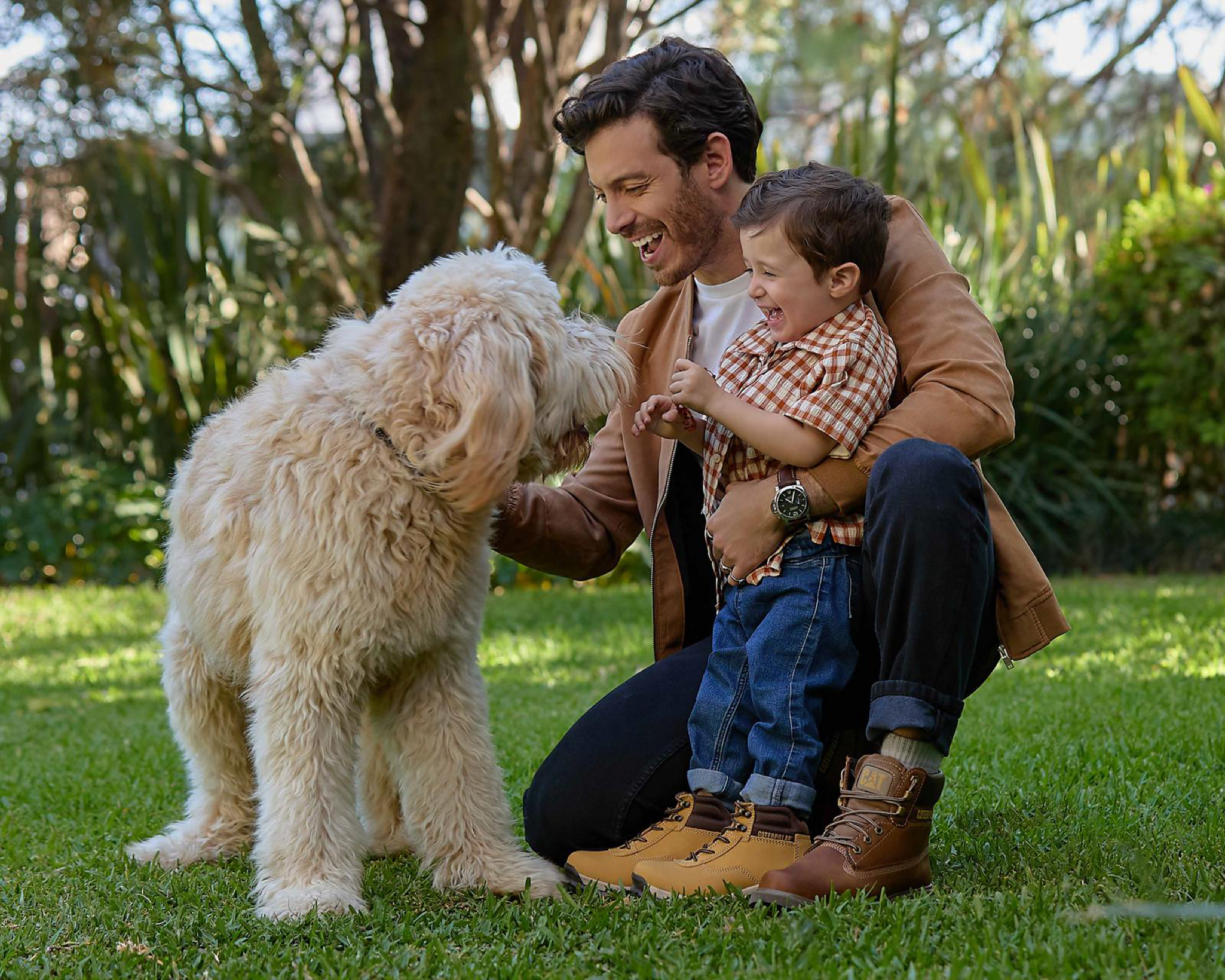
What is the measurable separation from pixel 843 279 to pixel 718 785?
120 centimetres

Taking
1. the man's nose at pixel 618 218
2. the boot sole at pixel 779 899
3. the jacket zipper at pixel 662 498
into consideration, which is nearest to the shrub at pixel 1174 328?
the jacket zipper at pixel 662 498

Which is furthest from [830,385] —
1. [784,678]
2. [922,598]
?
[784,678]

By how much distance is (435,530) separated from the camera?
294 cm

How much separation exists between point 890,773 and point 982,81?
41.4 feet

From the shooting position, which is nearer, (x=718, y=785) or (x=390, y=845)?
(x=718, y=785)

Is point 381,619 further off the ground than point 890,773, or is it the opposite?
point 381,619

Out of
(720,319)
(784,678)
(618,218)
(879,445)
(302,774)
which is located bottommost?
(302,774)

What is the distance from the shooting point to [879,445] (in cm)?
292

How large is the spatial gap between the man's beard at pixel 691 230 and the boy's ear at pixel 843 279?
0.62 m

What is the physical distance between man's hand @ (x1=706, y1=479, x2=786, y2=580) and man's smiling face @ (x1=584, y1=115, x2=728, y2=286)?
0.83m

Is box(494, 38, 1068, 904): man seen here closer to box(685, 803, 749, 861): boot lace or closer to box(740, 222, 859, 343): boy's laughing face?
box(685, 803, 749, 861): boot lace

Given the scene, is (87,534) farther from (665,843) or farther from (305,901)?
(665,843)

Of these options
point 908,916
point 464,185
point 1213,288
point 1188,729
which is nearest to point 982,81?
point 1213,288

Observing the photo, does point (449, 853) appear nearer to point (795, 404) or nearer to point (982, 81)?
point (795, 404)
